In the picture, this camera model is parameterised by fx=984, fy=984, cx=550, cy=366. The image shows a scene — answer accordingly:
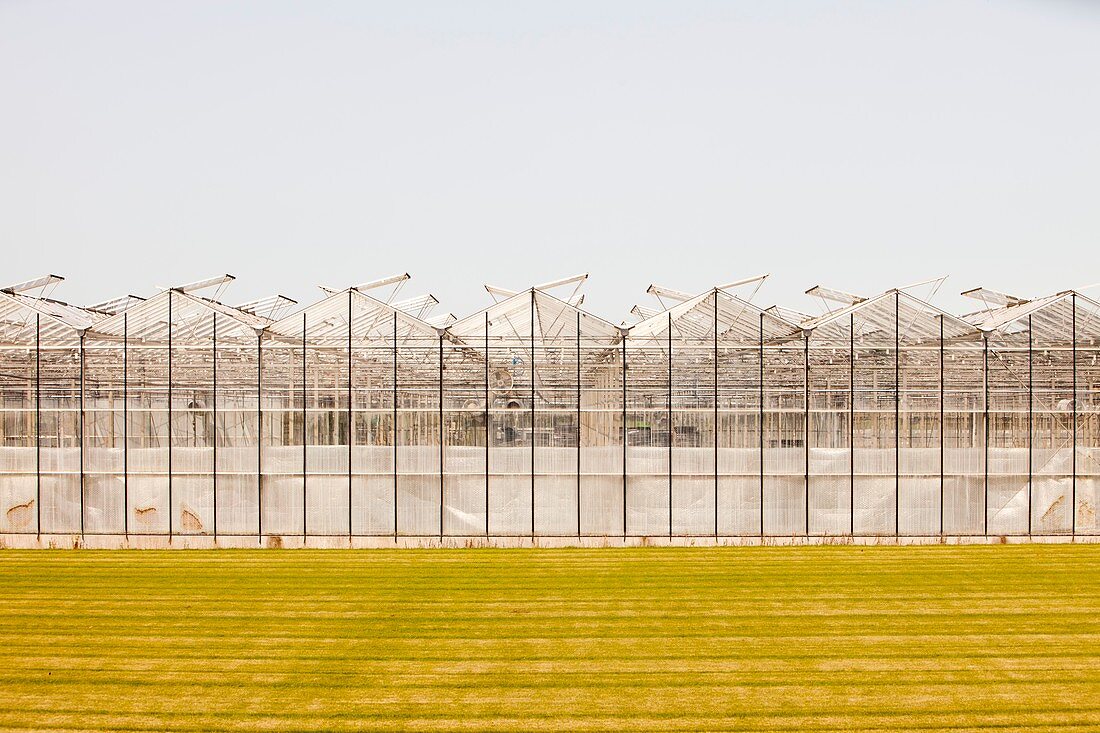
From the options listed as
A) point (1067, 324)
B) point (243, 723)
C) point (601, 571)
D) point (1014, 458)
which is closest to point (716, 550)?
point (601, 571)

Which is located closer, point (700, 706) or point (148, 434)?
point (700, 706)

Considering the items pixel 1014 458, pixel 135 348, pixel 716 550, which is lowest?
pixel 716 550

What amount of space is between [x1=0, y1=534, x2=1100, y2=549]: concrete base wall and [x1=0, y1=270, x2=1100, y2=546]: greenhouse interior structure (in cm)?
7

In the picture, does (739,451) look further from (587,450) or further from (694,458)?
(587,450)

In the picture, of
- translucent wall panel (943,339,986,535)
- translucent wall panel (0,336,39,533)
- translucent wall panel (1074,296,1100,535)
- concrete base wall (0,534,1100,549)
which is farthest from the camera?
translucent wall panel (0,336,39,533)

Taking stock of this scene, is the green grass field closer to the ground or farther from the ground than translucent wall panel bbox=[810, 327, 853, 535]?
closer to the ground

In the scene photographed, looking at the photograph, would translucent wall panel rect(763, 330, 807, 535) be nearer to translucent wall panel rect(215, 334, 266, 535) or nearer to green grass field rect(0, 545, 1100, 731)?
green grass field rect(0, 545, 1100, 731)

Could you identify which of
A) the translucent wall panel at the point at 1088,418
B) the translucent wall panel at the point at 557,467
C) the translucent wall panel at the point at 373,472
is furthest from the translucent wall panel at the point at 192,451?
the translucent wall panel at the point at 1088,418

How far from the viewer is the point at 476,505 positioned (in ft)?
98.4

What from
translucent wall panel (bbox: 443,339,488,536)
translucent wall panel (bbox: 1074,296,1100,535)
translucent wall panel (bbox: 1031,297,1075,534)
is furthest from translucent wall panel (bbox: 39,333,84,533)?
translucent wall panel (bbox: 1074,296,1100,535)

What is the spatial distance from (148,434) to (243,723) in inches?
778

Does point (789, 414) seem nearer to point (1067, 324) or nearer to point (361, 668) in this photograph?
point (1067, 324)

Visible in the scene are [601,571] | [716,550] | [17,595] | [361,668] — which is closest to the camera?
[361,668]

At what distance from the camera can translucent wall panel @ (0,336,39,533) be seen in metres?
30.1
